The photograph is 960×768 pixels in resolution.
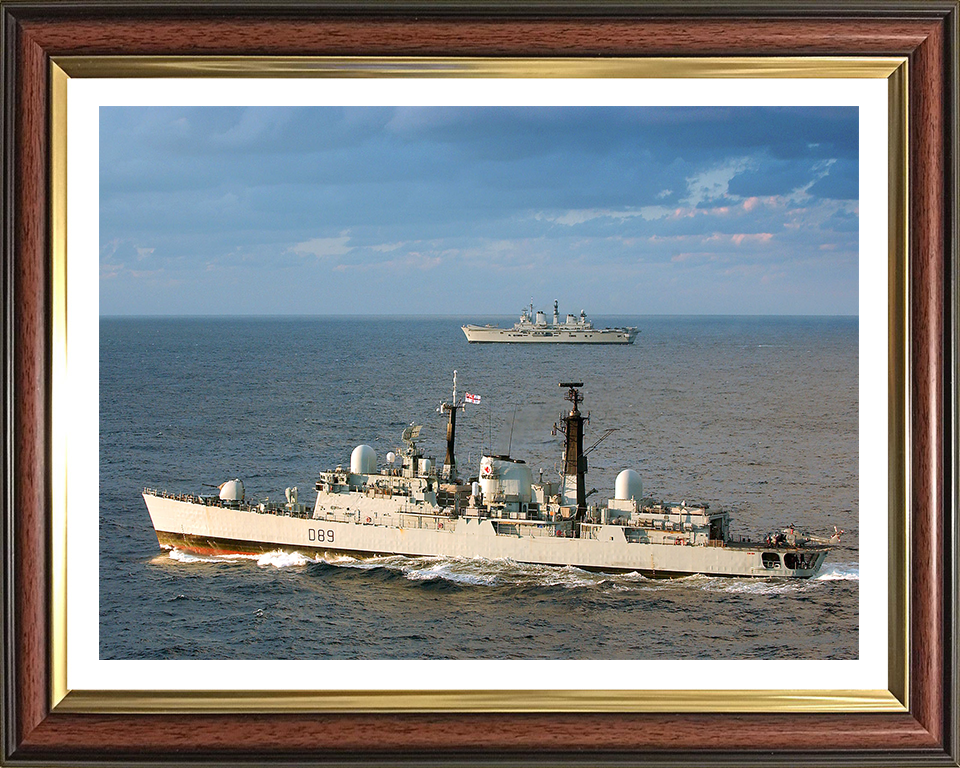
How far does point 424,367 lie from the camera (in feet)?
13.7

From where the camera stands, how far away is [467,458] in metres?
4.83

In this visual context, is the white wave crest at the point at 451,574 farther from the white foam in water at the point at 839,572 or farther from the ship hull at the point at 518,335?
the white foam in water at the point at 839,572

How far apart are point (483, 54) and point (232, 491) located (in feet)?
7.75

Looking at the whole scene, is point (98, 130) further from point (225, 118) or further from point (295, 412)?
point (295, 412)

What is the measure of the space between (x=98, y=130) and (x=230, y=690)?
1.62 meters

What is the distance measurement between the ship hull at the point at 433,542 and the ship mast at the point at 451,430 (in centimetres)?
30

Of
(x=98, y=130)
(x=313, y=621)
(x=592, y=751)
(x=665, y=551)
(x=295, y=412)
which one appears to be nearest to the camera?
(x=592, y=751)

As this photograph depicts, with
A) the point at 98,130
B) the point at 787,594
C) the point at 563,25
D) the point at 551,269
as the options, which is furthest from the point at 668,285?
the point at 98,130

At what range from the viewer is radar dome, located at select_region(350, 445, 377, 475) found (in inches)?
178

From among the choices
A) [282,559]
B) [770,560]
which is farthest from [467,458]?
[770,560]

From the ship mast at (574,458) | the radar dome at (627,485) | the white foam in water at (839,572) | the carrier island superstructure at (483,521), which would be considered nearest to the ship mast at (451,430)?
the carrier island superstructure at (483,521)

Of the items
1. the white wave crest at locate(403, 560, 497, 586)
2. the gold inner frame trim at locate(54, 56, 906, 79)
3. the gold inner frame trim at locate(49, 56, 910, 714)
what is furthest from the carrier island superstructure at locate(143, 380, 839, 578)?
the gold inner frame trim at locate(54, 56, 906, 79)

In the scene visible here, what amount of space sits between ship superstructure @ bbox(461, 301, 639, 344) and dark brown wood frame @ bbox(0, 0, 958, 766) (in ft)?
4.90

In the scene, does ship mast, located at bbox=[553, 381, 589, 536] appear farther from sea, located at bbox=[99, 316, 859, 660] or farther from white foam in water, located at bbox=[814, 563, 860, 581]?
white foam in water, located at bbox=[814, 563, 860, 581]
